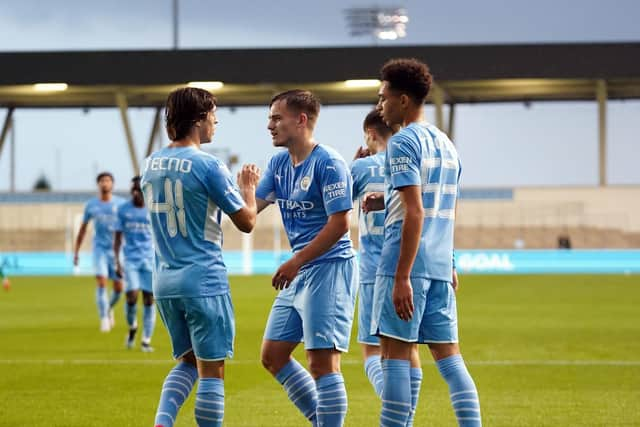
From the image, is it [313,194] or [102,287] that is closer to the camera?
[313,194]

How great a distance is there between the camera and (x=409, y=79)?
19.9 feet

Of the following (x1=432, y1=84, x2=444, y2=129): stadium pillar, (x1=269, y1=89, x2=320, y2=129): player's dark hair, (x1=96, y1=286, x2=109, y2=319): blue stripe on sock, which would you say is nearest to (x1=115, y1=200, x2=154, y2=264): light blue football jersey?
(x1=96, y1=286, x2=109, y2=319): blue stripe on sock

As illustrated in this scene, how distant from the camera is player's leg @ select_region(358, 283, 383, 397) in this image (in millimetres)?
7922

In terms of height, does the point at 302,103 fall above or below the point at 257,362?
above

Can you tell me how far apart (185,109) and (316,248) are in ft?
3.44

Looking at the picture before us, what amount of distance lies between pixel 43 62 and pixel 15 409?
38.4m

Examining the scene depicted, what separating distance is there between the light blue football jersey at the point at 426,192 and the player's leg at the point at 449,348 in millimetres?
102

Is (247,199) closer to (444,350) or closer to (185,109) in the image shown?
(185,109)

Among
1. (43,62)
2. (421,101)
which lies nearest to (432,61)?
(43,62)

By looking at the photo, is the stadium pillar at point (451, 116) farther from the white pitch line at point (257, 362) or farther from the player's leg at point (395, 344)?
the player's leg at point (395, 344)

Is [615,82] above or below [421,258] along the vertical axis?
above

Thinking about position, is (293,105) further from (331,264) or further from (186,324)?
(186,324)

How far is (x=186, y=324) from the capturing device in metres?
6.33

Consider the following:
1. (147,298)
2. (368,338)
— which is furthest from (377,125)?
(147,298)
